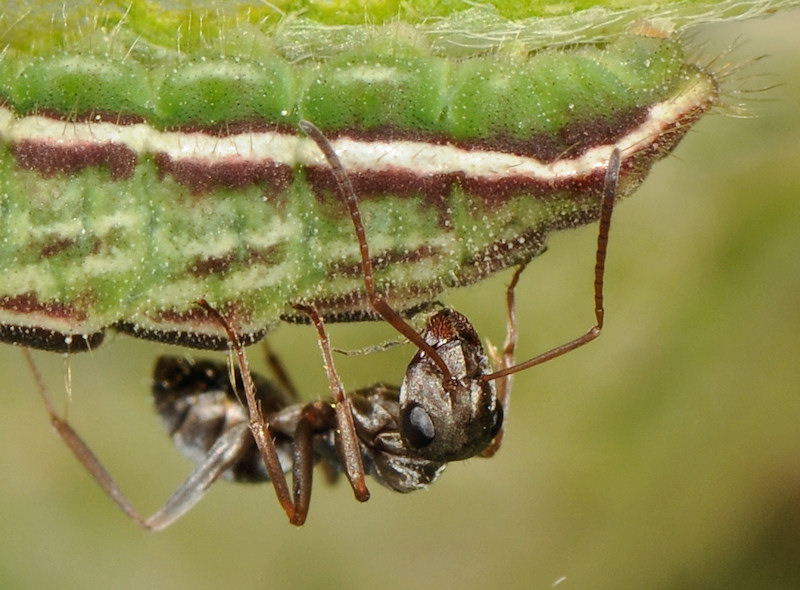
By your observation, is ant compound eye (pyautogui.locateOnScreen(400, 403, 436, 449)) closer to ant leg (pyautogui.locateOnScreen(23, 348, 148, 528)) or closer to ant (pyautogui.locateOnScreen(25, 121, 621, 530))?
ant (pyautogui.locateOnScreen(25, 121, 621, 530))

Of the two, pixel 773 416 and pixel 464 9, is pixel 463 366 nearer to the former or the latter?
pixel 464 9

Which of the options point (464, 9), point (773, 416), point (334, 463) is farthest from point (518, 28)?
point (773, 416)

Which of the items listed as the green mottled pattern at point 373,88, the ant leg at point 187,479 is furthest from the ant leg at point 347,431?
the green mottled pattern at point 373,88

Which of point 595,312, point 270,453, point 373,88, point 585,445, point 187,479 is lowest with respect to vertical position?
point 585,445

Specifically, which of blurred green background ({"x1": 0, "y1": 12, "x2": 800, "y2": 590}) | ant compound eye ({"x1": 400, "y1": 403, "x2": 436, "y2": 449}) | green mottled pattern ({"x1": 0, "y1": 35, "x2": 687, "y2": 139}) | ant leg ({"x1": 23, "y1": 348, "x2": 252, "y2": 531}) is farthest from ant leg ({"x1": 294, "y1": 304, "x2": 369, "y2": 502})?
blurred green background ({"x1": 0, "y1": 12, "x2": 800, "y2": 590})

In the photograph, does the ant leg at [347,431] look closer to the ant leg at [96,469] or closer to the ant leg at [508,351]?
the ant leg at [508,351]

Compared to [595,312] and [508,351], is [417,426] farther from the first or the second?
[595,312]

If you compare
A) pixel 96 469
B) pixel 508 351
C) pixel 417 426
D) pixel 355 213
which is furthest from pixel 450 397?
pixel 96 469
